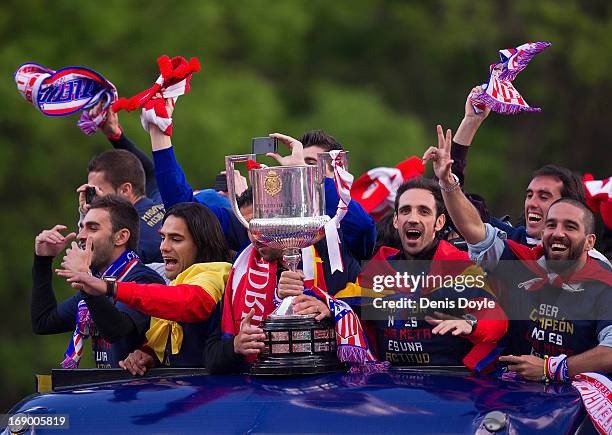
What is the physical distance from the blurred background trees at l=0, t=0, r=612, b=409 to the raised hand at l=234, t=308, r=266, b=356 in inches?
489

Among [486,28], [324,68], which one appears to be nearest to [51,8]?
[324,68]

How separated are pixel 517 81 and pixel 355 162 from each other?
14.9 ft

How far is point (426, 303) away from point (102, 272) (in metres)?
1.60

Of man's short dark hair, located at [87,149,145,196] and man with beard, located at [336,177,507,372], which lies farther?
man's short dark hair, located at [87,149,145,196]

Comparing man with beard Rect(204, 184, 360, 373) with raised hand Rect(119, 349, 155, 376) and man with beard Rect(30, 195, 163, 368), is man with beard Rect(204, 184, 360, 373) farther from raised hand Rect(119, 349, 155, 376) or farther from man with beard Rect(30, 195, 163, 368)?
man with beard Rect(30, 195, 163, 368)

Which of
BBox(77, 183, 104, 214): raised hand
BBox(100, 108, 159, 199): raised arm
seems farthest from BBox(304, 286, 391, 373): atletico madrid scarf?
BBox(100, 108, 159, 199): raised arm

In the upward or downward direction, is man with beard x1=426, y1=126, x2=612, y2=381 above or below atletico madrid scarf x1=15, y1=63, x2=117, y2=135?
below

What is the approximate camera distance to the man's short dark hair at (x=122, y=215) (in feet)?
24.5

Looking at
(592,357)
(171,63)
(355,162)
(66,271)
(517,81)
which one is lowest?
(592,357)

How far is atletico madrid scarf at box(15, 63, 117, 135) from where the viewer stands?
847cm

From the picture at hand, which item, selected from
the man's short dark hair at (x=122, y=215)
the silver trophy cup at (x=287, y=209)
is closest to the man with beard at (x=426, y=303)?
the silver trophy cup at (x=287, y=209)

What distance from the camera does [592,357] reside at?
616 centimetres

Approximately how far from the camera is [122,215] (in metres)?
7.50

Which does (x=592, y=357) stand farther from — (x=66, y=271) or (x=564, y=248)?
(x=66, y=271)
